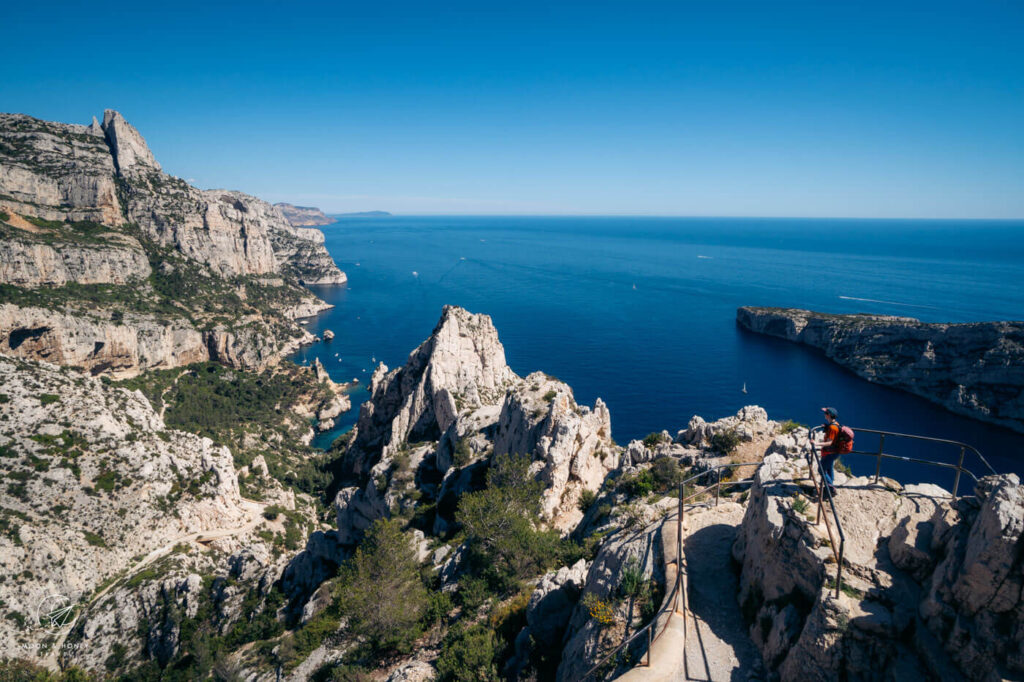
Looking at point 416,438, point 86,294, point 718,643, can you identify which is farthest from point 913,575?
point 86,294

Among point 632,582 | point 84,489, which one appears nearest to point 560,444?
point 632,582

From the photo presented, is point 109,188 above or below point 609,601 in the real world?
above

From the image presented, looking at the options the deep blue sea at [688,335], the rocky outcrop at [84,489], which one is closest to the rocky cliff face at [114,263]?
the deep blue sea at [688,335]

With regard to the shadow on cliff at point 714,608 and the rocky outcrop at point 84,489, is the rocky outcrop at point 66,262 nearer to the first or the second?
the rocky outcrop at point 84,489

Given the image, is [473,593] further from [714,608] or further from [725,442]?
[725,442]

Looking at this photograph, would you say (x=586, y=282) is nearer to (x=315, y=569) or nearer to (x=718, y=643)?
(x=315, y=569)
